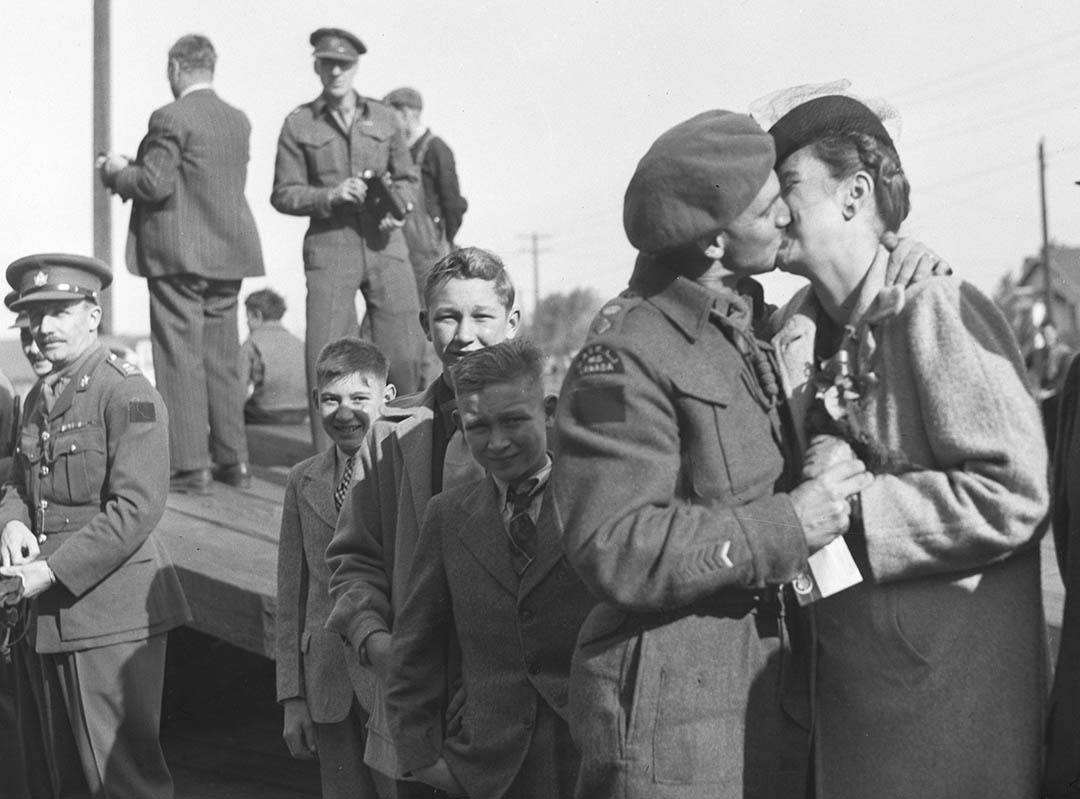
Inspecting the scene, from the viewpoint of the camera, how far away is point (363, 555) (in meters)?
3.83

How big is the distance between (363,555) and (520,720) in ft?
3.06

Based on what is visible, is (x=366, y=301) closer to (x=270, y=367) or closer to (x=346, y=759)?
(x=270, y=367)

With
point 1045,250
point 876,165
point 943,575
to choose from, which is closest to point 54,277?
point 876,165

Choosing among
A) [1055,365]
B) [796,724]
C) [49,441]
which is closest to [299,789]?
[49,441]

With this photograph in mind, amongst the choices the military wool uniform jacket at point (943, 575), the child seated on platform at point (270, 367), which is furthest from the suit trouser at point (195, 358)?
the military wool uniform jacket at point (943, 575)

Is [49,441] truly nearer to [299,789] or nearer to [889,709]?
[299,789]

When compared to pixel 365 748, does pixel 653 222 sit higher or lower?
higher

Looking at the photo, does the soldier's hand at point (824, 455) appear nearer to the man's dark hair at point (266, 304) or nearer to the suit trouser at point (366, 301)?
the suit trouser at point (366, 301)

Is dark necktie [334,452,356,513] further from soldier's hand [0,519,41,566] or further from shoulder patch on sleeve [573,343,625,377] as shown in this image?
shoulder patch on sleeve [573,343,625,377]

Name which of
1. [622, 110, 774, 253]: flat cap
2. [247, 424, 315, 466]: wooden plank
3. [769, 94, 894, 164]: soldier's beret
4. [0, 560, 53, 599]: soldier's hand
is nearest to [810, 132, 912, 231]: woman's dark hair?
[769, 94, 894, 164]: soldier's beret

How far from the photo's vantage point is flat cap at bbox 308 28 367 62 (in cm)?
707

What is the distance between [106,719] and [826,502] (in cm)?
349

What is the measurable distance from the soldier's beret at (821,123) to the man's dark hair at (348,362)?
81.6 inches

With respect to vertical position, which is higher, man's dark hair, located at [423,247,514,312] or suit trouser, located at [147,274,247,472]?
man's dark hair, located at [423,247,514,312]
